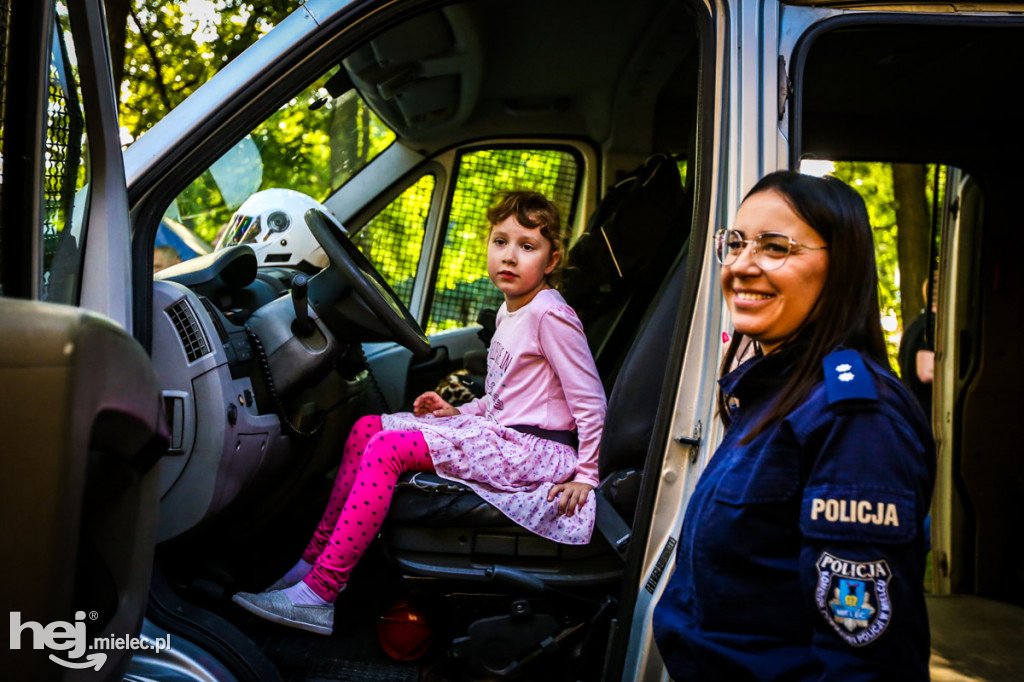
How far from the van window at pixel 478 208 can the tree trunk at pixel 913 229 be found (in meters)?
2.15

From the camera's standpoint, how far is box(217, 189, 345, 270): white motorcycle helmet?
10.2 feet

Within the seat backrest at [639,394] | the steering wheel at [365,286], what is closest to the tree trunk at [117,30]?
the steering wheel at [365,286]

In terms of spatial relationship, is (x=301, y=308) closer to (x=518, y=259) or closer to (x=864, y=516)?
(x=518, y=259)

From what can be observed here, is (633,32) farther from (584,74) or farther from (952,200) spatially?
(952,200)

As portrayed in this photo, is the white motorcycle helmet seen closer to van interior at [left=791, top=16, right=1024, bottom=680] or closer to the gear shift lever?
the gear shift lever

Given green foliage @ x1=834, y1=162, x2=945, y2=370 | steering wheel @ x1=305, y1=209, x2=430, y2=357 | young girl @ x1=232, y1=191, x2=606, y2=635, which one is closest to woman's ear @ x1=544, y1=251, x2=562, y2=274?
young girl @ x1=232, y1=191, x2=606, y2=635

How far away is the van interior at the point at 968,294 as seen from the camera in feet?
9.72

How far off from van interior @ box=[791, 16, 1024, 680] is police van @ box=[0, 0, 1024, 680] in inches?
0.5

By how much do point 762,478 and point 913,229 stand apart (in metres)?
4.28

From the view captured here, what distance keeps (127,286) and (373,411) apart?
136 centimetres

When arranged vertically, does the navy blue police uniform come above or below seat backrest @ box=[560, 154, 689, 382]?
below

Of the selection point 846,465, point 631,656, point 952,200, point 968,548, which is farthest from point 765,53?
point 968,548

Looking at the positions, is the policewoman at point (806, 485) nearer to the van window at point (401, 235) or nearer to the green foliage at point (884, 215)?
the van window at point (401, 235)

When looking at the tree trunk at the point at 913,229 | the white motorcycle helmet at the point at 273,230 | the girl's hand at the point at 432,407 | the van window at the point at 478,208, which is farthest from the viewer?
the tree trunk at the point at 913,229
